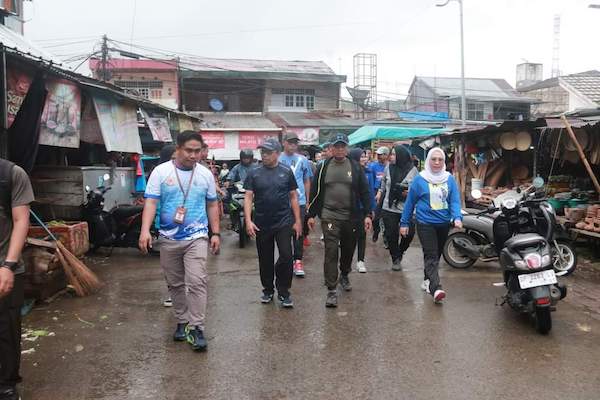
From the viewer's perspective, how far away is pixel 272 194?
5477 millimetres

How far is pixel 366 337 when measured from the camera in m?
4.70


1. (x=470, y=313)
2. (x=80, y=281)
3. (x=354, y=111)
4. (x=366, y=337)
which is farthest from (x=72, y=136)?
(x=354, y=111)

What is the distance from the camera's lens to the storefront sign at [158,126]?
1151 cm

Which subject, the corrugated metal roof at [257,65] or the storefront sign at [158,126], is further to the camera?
the corrugated metal roof at [257,65]

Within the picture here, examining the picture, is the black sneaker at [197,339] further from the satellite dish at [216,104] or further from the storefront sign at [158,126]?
the satellite dish at [216,104]

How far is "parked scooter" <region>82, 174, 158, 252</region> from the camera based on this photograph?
26.9 feet

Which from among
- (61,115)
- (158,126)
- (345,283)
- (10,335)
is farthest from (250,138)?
(10,335)

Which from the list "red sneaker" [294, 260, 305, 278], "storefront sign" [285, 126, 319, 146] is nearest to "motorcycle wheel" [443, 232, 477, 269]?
"red sneaker" [294, 260, 305, 278]

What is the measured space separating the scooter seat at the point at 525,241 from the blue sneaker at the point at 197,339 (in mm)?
2990

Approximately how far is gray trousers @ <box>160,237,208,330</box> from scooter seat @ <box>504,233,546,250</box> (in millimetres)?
2897

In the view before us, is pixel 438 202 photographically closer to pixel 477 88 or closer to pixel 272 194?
pixel 272 194

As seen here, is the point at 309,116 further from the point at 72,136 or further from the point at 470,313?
the point at 470,313

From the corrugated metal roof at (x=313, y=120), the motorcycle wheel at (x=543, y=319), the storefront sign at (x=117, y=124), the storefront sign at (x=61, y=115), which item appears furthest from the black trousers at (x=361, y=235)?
the corrugated metal roof at (x=313, y=120)

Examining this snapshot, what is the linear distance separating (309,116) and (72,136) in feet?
71.2
